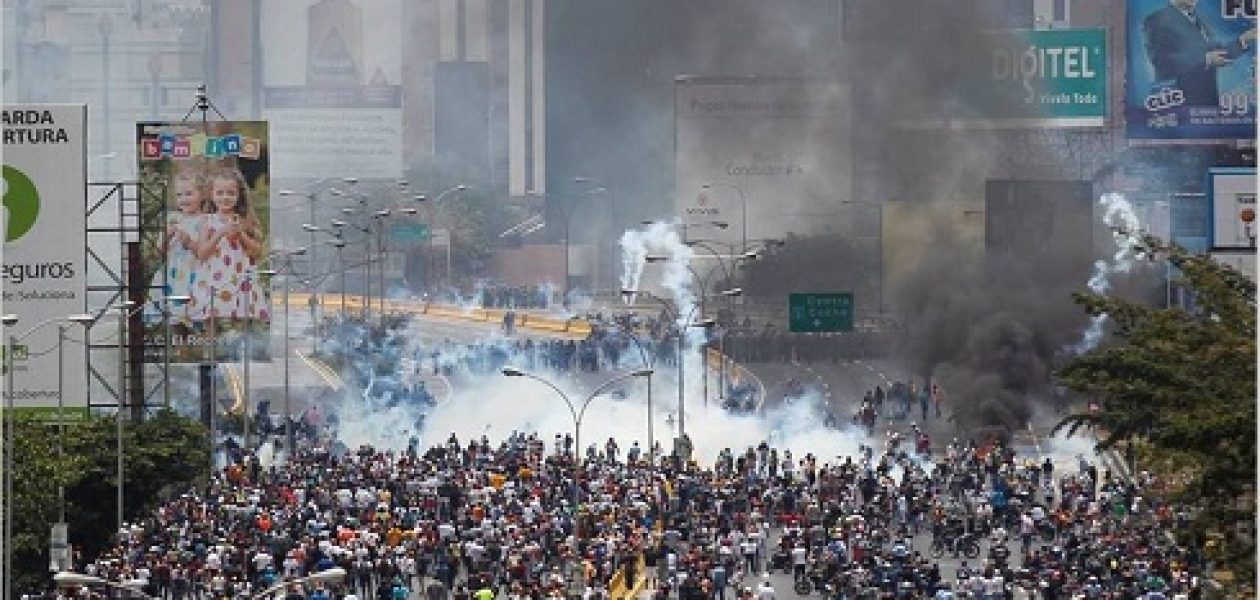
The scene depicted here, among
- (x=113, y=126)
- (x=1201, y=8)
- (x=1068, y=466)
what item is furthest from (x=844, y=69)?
(x=113, y=126)

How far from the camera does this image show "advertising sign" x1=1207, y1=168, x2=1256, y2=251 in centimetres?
8975

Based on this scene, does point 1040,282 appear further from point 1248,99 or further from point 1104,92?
point 1104,92

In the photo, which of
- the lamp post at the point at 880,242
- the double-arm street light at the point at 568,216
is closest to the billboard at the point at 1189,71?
the lamp post at the point at 880,242

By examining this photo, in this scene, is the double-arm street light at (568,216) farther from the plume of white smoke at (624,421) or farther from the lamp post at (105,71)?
the plume of white smoke at (624,421)

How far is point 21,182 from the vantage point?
56719 mm

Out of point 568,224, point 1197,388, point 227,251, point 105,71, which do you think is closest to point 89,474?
point 227,251

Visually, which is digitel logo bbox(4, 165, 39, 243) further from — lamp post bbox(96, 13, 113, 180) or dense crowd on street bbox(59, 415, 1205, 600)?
lamp post bbox(96, 13, 113, 180)

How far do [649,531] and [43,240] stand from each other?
35.5 ft

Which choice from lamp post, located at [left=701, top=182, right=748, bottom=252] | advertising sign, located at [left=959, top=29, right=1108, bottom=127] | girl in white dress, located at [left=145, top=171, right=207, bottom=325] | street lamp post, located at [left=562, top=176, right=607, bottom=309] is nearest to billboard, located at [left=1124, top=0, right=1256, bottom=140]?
advertising sign, located at [left=959, top=29, right=1108, bottom=127]

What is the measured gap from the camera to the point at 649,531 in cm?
5884

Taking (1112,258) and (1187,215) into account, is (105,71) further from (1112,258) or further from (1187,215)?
(1112,258)

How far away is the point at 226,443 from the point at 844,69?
150ft

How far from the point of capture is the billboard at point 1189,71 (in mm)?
98000

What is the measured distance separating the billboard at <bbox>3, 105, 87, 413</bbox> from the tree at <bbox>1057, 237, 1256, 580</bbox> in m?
19.2
